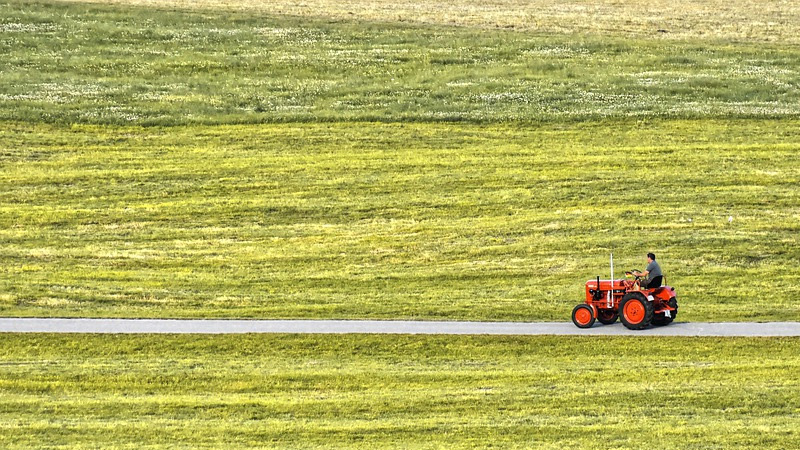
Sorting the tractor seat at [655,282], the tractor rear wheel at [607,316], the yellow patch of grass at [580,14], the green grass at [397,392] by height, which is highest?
the yellow patch of grass at [580,14]

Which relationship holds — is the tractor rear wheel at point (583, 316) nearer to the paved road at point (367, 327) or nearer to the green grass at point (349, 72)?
the paved road at point (367, 327)

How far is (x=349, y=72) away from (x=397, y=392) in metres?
30.4

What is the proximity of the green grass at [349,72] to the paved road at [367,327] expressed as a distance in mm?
19187

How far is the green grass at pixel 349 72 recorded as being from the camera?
45562 millimetres

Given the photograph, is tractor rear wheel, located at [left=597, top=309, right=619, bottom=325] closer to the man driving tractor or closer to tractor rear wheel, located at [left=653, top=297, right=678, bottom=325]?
tractor rear wheel, located at [left=653, top=297, right=678, bottom=325]

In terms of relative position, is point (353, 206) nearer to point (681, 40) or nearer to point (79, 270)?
point (79, 270)

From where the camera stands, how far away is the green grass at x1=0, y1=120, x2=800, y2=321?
29.1 metres

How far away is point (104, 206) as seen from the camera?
37.3 metres

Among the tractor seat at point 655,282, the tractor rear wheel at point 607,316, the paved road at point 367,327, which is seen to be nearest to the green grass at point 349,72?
the paved road at point 367,327

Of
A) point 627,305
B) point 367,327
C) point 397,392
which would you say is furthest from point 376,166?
point 397,392

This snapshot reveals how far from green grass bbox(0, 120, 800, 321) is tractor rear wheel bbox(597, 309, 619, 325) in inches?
57.2

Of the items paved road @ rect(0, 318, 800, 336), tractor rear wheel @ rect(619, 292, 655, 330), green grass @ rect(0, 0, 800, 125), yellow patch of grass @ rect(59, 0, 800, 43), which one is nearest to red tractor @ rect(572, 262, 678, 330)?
tractor rear wheel @ rect(619, 292, 655, 330)

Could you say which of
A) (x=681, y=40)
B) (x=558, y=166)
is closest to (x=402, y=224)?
(x=558, y=166)

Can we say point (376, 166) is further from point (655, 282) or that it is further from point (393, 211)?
point (655, 282)
